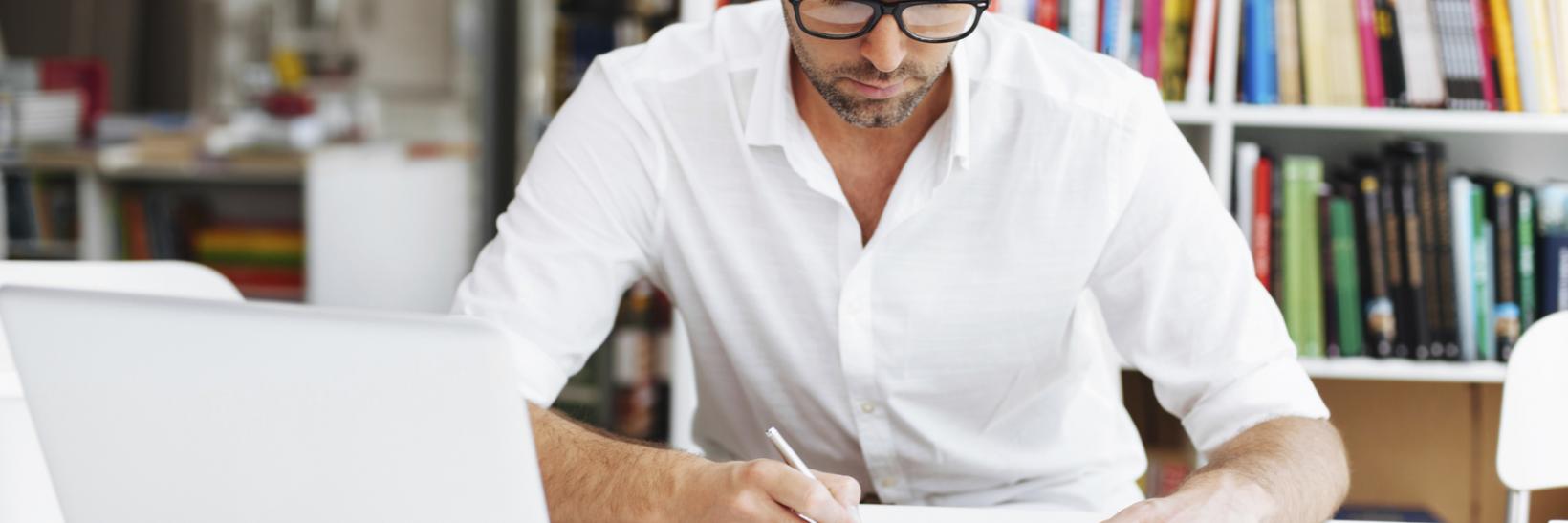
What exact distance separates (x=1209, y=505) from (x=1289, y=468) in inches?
6.5

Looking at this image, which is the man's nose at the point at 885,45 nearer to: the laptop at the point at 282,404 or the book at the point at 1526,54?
the laptop at the point at 282,404

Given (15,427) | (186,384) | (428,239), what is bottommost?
(428,239)

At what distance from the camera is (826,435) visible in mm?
1523

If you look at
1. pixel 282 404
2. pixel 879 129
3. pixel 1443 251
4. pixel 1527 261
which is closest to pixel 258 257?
pixel 879 129

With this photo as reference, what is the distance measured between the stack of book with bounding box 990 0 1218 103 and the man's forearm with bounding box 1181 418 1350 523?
905 mm

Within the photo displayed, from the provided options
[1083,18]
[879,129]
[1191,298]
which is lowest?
[1191,298]

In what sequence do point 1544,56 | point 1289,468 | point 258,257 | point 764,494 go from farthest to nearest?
point 258,257, point 1544,56, point 1289,468, point 764,494

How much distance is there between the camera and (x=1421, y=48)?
209 centimetres

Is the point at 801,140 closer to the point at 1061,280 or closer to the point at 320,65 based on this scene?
the point at 1061,280

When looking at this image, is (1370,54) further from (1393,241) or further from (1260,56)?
(1393,241)

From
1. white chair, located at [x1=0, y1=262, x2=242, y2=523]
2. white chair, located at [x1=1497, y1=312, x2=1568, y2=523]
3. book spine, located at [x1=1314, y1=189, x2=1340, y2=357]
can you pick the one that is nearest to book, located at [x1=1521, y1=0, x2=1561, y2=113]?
book spine, located at [x1=1314, y1=189, x2=1340, y2=357]

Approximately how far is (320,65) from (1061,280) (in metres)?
4.46

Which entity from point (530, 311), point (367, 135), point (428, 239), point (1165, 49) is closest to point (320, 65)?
point (367, 135)

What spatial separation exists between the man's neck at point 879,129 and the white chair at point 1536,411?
64cm
